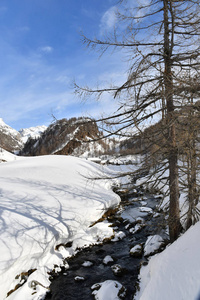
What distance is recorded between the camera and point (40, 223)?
7.70 meters

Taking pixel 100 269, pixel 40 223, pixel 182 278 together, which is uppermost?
pixel 182 278

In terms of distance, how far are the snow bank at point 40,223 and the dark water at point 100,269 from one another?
449 mm

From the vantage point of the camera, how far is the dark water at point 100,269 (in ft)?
17.5

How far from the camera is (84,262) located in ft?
22.4

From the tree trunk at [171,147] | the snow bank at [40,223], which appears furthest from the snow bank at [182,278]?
the snow bank at [40,223]

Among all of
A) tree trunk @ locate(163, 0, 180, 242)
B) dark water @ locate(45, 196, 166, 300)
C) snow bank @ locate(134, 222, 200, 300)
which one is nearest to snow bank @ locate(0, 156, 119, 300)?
dark water @ locate(45, 196, 166, 300)

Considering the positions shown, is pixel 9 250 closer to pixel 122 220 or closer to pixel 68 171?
pixel 122 220

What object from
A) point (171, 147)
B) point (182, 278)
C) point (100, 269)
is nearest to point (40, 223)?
point (100, 269)

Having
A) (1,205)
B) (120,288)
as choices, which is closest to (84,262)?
(120,288)

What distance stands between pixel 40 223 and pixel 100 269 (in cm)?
322

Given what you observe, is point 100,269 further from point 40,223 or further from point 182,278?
point 182,278

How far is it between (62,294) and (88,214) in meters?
4.51

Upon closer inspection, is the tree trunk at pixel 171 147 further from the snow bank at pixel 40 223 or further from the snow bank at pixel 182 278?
the snow bank at pixel 40 223

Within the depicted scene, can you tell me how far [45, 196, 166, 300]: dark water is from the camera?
532 centimetres
